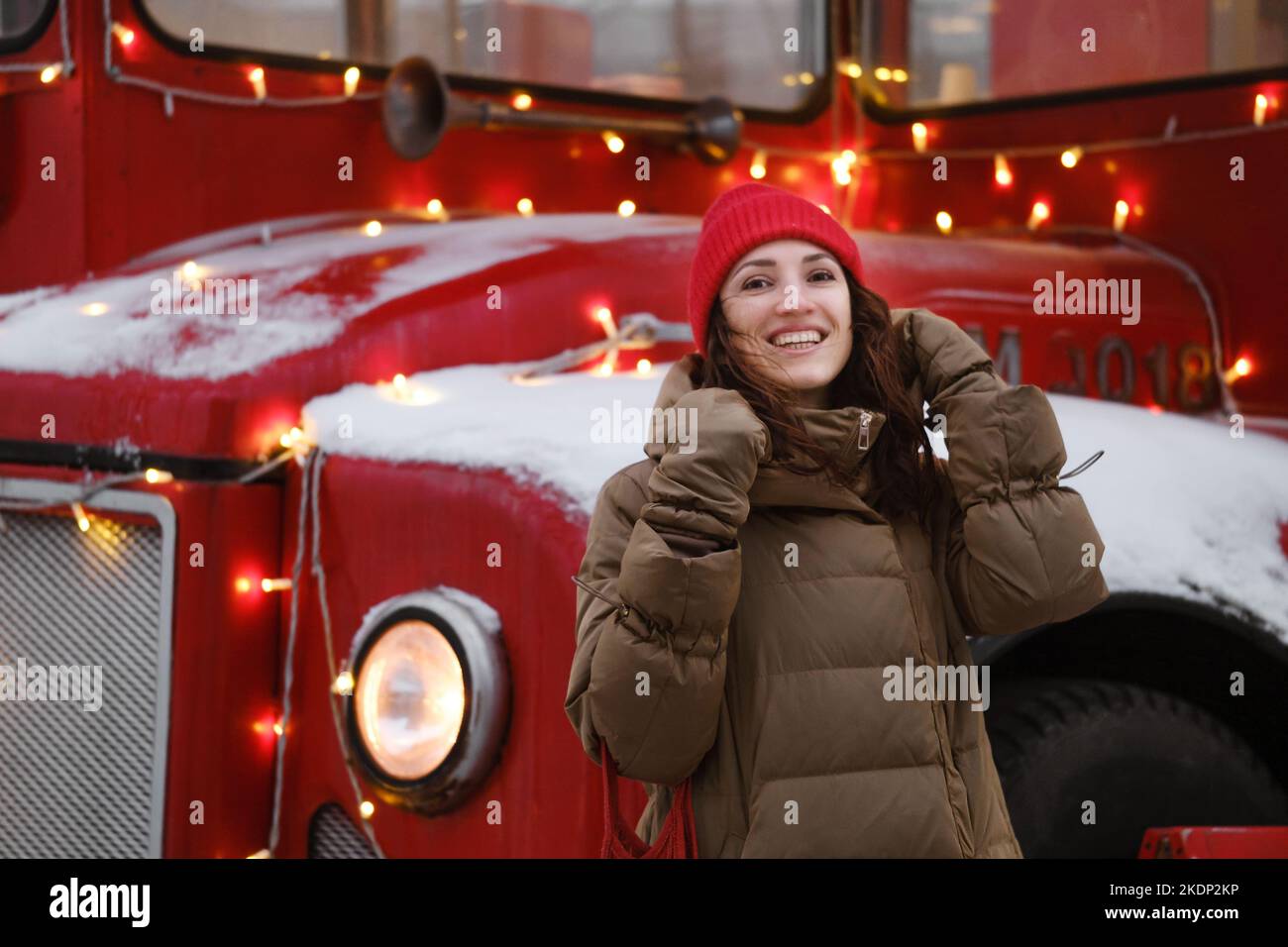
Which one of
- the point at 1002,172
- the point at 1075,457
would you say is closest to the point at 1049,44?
the point at 1002,172

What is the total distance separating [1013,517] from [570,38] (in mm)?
1632

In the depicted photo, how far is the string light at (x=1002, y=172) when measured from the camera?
3264mm

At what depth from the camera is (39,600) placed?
226 cm

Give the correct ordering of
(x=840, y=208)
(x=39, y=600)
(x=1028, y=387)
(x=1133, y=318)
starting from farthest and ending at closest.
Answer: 1. (x=840, y=208)
2. (x=1133, y=318)
3. (x=39, y=600)
4. (x=1028, y=387)

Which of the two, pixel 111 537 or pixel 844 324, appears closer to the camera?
pixel 844 324

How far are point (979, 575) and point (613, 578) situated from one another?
0.37 m

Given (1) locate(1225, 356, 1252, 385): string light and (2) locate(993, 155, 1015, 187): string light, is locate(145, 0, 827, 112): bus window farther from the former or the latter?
(1) locate(1225, 356, 1252, 385): string light

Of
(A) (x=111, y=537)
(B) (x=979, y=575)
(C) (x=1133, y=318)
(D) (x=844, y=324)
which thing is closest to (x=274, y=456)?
(A) (x=111, y=537)

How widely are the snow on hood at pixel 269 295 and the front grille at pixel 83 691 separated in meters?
0.22

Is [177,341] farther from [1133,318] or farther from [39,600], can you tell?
[1133,318]

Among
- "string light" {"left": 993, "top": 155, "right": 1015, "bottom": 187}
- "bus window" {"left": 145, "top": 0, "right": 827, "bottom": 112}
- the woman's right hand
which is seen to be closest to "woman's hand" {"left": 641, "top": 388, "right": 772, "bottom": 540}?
the woman's right hand

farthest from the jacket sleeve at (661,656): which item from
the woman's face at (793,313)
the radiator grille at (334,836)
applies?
the radiator grille at (334,836)

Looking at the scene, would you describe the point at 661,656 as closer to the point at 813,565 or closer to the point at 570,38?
the point at 813,565

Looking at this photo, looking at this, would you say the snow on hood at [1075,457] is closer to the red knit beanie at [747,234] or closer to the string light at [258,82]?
the red knit beanie at [747,234]
